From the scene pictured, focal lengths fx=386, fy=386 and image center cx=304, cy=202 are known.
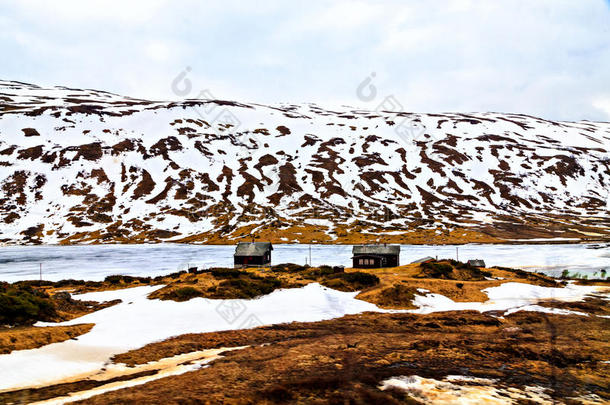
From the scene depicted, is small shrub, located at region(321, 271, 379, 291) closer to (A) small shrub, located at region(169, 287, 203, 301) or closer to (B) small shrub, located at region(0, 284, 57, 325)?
(A) small shrub, located at region(169, 287, 203, 301)

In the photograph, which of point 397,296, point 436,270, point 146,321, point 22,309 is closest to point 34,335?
point 22,309

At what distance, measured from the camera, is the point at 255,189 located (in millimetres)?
157625

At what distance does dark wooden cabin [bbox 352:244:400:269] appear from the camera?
2437 inches

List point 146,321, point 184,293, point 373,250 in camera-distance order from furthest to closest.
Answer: point 373,250 → point 184,293 → point 146,321

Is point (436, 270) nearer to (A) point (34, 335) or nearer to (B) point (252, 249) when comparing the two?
(B) point (252, 249)

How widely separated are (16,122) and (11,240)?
94456mm

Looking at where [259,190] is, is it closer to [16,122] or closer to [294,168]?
[294,168]

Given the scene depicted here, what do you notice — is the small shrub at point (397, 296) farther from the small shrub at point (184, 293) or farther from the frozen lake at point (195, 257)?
the frozen lake at point (195, 257)

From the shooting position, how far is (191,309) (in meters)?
27.8

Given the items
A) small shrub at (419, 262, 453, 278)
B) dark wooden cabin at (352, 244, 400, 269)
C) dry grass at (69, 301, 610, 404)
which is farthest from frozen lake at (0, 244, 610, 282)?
dry grass at (69, 301, 610, 404)

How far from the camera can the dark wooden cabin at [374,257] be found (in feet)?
203

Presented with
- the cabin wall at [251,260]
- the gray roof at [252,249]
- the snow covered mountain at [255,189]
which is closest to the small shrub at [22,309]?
the cabin wall at [251,260]

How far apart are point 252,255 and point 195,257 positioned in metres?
26.0

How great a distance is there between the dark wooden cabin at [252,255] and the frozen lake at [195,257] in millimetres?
7380
